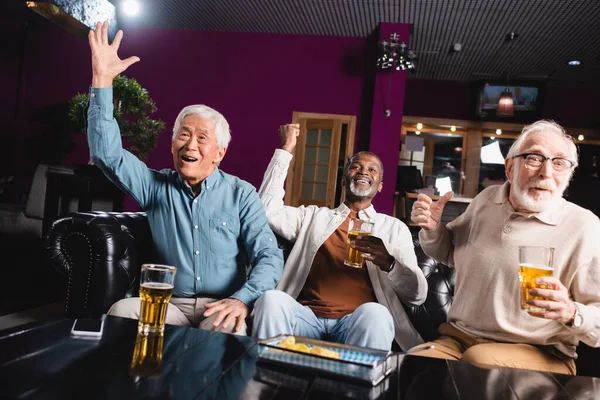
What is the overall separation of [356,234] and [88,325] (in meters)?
1.00

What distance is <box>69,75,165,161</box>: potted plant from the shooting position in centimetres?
429

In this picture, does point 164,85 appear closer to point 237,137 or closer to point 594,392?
point 237,137

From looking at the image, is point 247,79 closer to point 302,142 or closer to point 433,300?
point 302,142

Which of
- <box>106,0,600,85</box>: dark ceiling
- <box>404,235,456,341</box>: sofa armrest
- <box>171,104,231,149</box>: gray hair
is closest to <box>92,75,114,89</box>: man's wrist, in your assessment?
<box>171,104,231,149</box>: gray hair

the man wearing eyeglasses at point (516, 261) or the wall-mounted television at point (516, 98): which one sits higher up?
the wall-mounted television at point (516, 98)

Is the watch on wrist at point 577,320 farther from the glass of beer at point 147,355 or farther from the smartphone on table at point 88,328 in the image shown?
the smartphone on table at point 88,328

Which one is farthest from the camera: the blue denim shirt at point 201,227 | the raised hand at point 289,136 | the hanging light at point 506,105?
the hanging light at point 506,105

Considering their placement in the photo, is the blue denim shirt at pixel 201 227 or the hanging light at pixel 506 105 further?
the hanging light at pixel 506 105

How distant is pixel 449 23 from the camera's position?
19.4ft

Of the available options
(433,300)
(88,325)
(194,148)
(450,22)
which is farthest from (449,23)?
(88,325)

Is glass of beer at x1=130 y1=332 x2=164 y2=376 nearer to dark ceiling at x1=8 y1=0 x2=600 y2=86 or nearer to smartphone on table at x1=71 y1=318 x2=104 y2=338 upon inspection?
smartphone on table at x1=71 y1=318 x2=104 y2=338

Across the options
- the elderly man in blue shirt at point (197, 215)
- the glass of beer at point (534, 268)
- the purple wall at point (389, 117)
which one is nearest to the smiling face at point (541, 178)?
the glass of beer at point (534, 268)

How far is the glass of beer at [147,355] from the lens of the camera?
3.23 feet

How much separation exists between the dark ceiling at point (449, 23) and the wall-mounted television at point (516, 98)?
0.28 metres
